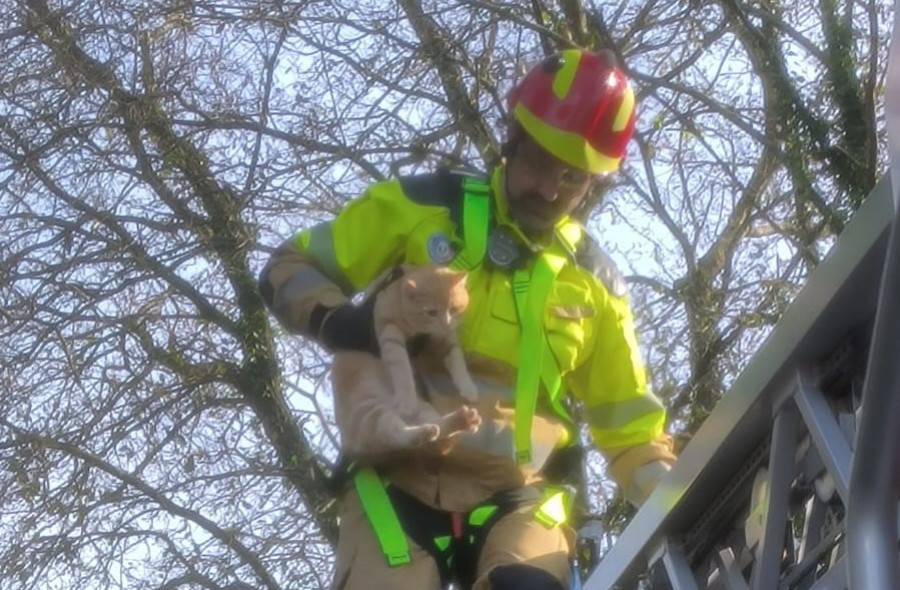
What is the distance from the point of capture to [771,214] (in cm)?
906

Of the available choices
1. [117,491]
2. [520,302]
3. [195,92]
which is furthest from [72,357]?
[520,302]

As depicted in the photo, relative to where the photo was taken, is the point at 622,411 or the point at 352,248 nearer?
the point at 352,248

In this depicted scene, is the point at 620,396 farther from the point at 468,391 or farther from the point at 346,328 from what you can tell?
the point at 346,328

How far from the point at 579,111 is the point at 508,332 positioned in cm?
50

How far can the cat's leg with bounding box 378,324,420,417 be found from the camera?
138 inches

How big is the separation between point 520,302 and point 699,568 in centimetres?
70

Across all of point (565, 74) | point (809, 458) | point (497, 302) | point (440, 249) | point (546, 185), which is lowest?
point (809, 458)

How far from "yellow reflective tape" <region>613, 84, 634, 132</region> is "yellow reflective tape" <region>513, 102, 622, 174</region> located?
8cm

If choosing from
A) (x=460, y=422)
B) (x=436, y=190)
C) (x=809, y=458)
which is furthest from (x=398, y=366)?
(x=809, y=458)

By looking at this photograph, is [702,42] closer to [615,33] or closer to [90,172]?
[615,33]

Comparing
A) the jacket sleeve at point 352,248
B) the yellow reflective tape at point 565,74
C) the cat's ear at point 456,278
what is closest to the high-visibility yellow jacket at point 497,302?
the jacket sleeve at point 352,248

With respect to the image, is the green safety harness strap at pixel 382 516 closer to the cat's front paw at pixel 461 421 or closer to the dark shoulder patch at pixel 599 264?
the cat's front paw at pixel 461 421

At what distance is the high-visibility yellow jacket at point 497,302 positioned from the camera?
3707 mm

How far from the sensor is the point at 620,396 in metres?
3.98
